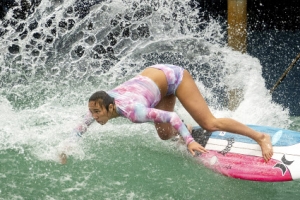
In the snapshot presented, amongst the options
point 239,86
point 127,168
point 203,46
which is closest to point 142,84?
point 127,168

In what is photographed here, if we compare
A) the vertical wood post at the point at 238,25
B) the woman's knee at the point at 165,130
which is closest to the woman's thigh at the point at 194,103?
the woman's knee at the point at 165,130

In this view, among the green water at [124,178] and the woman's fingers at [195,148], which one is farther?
the green water at [124,178]

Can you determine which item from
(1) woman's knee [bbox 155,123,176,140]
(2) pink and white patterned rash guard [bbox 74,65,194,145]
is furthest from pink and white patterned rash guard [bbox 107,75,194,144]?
(1) woman's knee [bbox 155,123,176,140]

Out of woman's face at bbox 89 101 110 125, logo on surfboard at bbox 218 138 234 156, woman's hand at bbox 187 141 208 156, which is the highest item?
woman's face at bbox 89 101 110 125

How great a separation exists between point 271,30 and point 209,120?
21.4ft

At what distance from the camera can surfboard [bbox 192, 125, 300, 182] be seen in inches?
197

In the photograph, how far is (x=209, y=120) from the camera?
16.7 ft

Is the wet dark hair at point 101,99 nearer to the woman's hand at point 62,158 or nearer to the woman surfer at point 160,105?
the woman surfer at point 160,105

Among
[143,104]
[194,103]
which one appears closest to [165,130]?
[194,103]

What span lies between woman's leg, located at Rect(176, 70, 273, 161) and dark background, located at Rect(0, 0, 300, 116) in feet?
12.1

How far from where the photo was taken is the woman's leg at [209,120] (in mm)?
5016

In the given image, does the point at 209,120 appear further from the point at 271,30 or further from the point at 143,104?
the point at 271,30

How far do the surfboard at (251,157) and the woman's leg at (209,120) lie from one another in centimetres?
10

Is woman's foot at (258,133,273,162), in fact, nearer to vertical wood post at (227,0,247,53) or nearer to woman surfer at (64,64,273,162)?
Result: woman surfer at (64,64,273,162)
